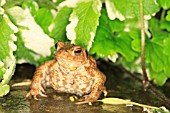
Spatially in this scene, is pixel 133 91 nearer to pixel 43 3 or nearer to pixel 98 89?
pixel 98 89

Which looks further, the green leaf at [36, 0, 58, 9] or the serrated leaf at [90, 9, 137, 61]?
the green leaf at [36, 0, 58, 9]

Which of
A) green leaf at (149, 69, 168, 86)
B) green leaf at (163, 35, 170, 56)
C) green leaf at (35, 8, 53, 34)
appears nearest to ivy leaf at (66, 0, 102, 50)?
green leaf at (35, 8, 53, 34)

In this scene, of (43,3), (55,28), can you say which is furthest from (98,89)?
(43,3)

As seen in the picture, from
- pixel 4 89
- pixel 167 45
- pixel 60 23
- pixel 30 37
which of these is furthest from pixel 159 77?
pixel 4 89

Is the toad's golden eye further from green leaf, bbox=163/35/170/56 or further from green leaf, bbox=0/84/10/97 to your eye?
green leaf, bbox=163/35/170/56

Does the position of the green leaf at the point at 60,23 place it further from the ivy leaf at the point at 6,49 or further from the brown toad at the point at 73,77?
the ivy leaf at the point at 6,49

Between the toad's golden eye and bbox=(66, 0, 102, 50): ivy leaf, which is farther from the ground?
bbox=(66, 0, 102, 50): ivy leaf
